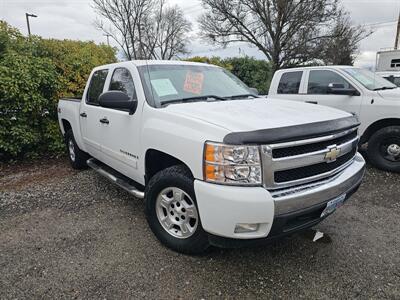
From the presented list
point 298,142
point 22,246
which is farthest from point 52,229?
point 298,142

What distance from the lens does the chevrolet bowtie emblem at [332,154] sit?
2625 millimetres

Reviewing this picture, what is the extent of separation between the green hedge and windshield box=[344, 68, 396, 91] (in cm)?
554

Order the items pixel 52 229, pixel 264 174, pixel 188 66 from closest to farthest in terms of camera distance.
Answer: pixel 264 174
pixel 52 229
pixel 188 66

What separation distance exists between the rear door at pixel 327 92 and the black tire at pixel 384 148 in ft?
1.84

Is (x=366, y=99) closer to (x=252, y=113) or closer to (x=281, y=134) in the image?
(x=252, y=113)

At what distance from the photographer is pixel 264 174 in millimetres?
2316

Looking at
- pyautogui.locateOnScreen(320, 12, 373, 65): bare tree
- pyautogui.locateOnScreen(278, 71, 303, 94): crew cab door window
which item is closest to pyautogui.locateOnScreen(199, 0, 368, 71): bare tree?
pyautogui.locateOnScreen(320, 12, 373, 65): bare tree

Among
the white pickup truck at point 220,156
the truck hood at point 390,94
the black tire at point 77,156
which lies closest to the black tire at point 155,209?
the white pickup truck at point 220,156

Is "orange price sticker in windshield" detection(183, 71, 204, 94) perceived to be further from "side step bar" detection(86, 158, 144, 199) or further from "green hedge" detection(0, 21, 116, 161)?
"green hedge" detection(0, 21, 116, 161)

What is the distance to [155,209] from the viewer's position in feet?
10.3

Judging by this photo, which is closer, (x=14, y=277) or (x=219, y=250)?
(x=14, y=277)

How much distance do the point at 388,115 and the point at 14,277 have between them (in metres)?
5.75

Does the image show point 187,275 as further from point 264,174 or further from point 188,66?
point 188,66

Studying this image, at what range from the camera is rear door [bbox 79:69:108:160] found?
435 cm
